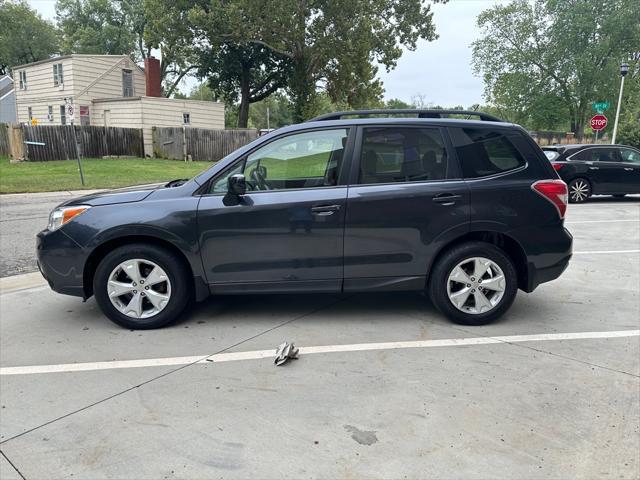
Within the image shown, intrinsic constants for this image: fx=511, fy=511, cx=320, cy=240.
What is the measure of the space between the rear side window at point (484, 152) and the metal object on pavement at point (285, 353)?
209 centimetres

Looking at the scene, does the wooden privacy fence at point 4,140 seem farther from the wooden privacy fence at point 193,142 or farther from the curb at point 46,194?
the curb at point 46,194

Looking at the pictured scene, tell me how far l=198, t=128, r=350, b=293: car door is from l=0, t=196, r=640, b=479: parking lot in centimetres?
50

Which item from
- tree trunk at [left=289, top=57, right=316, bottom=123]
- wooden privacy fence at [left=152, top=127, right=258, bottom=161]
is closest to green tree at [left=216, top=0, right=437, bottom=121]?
tree trunk at [left=289, top=57, right=316, bottom=123]

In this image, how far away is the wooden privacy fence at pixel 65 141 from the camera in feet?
75.3

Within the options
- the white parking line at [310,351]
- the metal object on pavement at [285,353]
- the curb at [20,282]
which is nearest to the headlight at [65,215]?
the white parking line at [310,351]

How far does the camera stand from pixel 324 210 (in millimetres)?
4277

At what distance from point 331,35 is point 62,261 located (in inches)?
1099

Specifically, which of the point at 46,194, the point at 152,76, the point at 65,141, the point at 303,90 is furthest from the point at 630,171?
the point at 152,76

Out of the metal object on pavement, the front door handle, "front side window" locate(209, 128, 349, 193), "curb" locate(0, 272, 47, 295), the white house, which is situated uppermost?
the white house

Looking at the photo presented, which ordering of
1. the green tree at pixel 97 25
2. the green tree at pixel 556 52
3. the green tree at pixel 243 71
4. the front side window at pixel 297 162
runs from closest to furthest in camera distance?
the front side window at pixel 297 162, the green tree at pixel 556 52, the green tree at pixel 243 71, the green tree at pixel 97 25

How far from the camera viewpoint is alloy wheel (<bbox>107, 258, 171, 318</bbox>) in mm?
4309

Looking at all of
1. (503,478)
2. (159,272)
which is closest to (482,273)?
(503,478)

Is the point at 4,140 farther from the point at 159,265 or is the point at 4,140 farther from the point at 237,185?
the point at 237,185

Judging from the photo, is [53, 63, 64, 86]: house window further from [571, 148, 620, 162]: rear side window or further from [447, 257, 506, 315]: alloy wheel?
[447, 257, 506, 315]: alloy wheel
